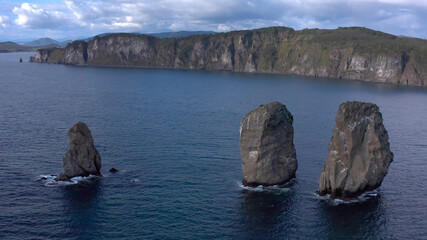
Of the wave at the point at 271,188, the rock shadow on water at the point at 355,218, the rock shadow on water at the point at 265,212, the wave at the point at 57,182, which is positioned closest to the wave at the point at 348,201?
the rock shadow on water at the point at 355,218

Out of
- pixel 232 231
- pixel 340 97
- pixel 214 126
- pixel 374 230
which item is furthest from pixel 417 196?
pixel 340 97

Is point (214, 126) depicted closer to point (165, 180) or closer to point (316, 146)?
point (316, 146)

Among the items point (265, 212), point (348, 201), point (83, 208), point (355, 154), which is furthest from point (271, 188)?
point (83, 208)

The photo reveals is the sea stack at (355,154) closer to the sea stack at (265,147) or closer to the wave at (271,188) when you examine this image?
the wave at (271,188)

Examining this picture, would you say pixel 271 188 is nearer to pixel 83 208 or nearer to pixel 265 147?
pixel 265 147

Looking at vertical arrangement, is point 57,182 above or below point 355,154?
below

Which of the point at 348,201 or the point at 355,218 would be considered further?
the point at 348,201
